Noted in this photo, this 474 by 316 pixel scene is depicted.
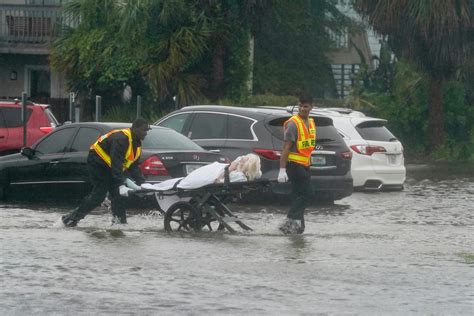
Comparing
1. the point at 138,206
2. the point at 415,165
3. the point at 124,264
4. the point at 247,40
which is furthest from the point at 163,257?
the point at 247,40

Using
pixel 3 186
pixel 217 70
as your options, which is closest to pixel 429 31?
pixel 217 70

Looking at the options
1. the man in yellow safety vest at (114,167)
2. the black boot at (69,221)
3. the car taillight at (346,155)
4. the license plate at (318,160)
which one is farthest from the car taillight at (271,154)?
the black boot at (69,221)

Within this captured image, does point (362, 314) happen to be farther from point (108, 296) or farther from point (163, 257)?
point (163, 257)

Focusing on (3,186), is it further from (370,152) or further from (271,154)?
(370,152)

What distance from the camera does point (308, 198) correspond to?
16562 millimetres

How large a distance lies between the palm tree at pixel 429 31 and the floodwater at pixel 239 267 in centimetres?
1646

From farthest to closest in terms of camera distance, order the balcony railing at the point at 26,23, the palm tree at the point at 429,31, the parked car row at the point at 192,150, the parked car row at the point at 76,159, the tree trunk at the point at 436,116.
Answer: the balcony railing at the point at 26,23
the tree trunk at the point at 436,116
the palm tree at the point at 429,31
the parked car row at the point at 192,150
the parked car row at the point at 76,159

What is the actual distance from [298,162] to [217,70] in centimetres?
2086

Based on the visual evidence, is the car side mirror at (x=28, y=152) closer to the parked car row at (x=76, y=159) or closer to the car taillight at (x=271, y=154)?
the parked car row at (x=76, y=159)

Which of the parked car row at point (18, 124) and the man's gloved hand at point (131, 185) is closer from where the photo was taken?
A: the man's gloved hand at point (131, 185)

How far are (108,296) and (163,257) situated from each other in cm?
264

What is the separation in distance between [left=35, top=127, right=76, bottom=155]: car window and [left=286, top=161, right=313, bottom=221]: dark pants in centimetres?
470

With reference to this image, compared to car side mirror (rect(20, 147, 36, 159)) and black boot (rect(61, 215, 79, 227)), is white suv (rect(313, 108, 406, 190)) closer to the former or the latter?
car side mirror (rect(20, 147, 36, 159))

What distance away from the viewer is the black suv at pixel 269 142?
67.1ft
